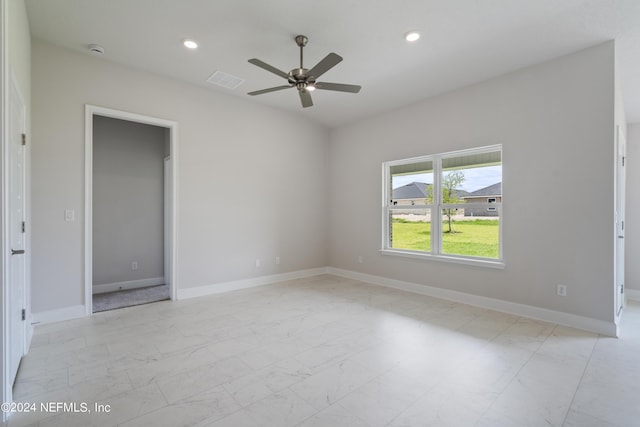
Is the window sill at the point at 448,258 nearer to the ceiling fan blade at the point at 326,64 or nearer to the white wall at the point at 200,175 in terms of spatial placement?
the white wall at the point at 200,175

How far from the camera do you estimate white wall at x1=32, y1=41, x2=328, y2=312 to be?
10.9ft

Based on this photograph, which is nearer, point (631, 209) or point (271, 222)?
point (631, 209)

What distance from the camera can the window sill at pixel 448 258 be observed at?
389 centimetres

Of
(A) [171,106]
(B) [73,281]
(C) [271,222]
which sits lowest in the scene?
(B) [73,281]

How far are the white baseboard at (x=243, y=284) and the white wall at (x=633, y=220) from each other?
16.3 ft

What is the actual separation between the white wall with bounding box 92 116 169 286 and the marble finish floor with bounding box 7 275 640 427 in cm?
161

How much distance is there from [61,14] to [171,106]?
4.78ft

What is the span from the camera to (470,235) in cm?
422

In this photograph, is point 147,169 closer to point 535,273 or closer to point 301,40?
point 301,40

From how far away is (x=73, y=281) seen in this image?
3.46 metres

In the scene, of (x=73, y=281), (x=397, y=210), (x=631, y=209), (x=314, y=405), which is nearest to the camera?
(x=314, y=405)

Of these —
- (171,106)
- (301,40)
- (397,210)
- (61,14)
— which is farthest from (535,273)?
(61,14)

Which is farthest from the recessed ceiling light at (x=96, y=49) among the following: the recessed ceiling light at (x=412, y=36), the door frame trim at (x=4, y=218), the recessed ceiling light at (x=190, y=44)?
the recessed ceiling light at (x=412, y=36)

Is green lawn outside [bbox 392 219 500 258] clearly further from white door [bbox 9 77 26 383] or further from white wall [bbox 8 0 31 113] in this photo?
white wall [bbox 8 0 31 113]
